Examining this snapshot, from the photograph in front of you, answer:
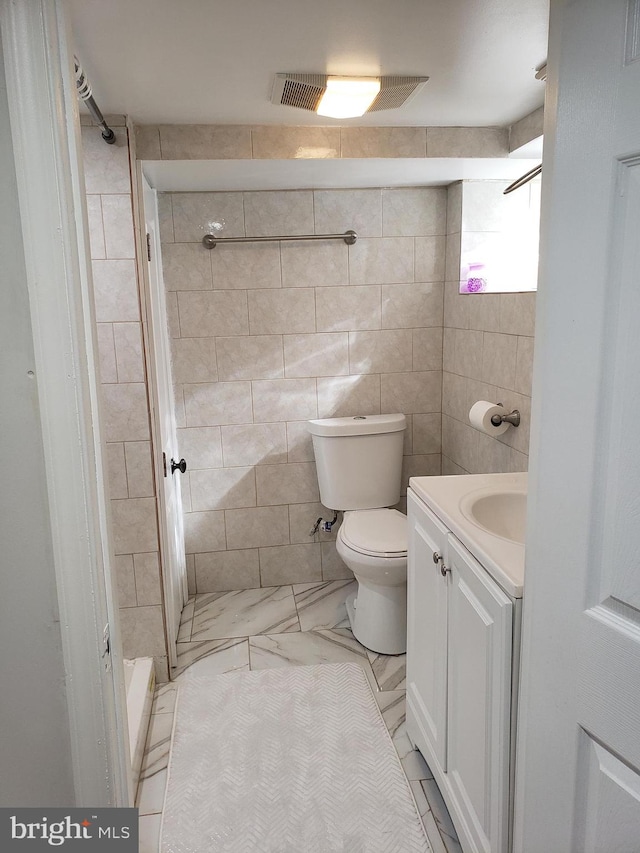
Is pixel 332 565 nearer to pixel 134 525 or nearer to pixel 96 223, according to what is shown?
pixel 134 525

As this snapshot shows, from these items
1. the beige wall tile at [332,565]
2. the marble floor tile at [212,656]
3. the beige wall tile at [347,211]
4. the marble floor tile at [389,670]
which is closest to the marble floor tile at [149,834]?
the marble floor tile at [212,656]

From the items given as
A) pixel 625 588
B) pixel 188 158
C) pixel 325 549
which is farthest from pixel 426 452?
pixel 625 588

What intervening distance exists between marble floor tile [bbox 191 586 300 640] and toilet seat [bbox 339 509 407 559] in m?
0.56

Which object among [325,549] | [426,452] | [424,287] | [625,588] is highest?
[424,287]

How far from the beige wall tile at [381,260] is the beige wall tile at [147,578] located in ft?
5.28

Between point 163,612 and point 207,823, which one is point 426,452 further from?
point 207,823

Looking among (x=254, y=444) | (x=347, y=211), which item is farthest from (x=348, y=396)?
(x=347, y=211)

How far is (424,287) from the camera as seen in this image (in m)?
3.20

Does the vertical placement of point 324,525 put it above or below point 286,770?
above

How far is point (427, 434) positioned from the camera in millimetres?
3344

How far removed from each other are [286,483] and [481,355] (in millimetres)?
1179

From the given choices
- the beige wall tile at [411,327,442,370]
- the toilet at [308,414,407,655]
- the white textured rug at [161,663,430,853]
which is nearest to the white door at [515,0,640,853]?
the white textured rug at [161,663,430,853]

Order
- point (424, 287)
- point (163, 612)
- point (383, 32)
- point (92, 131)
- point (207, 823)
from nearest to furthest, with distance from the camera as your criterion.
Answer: point (383, 32), point (207, 823), point (92, 131), point (163, 612), point (424, 287)

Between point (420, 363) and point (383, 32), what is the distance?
6.01 feet
